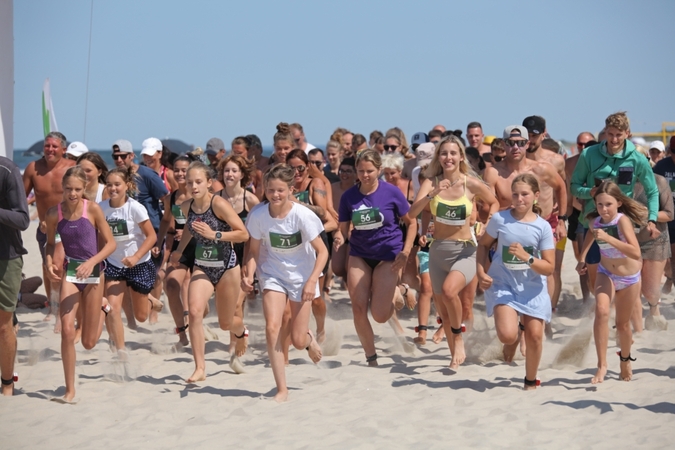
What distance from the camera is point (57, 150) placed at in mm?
9156

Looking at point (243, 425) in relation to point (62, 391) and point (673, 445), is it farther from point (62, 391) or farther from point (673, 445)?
point (673, 445)

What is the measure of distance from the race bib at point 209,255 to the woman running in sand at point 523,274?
6.28 ft

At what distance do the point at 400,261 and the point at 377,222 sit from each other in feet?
1.21

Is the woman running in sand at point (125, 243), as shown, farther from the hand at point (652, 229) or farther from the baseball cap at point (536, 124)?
the hand at point (652, 229)

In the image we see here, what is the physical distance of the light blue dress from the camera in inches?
250

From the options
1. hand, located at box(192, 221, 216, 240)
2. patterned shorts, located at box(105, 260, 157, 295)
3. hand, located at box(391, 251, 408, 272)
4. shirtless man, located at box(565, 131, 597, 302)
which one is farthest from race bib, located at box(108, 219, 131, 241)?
shirtless man, located at box(565, 131, 597, 302)

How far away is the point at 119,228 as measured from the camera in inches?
294

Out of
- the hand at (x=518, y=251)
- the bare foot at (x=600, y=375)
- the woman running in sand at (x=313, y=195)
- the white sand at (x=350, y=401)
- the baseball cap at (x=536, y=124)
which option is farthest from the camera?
the baseball cap at (x=536, y=124)

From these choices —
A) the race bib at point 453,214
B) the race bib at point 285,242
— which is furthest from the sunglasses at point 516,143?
the race bib at point 285,242

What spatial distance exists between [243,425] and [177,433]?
40cm

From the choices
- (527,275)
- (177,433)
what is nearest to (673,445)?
(527,275)

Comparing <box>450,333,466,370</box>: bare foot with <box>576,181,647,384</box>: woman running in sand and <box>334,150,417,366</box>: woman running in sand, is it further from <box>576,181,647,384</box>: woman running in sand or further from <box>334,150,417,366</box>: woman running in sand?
<box>576,181,647,384</box>: woman running in sand

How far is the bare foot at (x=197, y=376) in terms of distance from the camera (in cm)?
681

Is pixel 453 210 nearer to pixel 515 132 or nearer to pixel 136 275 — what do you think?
pixel 515 132
